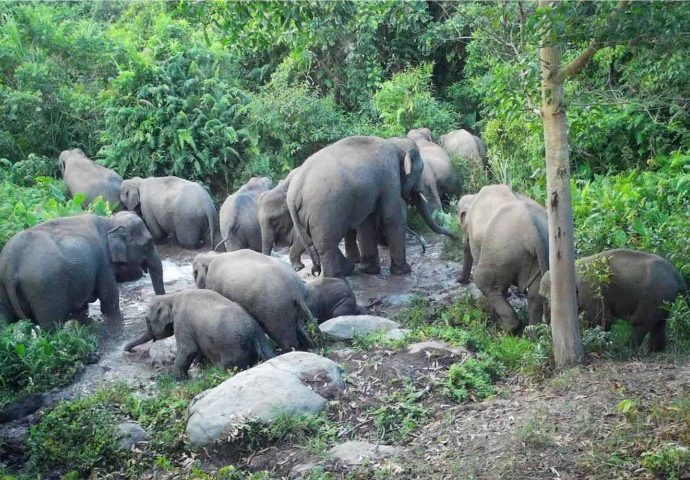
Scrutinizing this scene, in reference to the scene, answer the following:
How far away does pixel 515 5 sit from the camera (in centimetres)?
861

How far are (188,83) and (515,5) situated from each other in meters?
11.1

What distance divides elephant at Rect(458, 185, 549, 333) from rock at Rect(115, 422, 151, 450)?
4371mm

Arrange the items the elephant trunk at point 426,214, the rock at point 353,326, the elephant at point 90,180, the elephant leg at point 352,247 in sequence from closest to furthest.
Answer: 1. the rock at point 353,326
2. the elephant leg at point 352,247
3. the elephant trunk at point 426,214
4. the elephant at point 90,180

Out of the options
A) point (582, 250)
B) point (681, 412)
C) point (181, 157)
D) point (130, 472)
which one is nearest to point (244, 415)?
point (130, 472)

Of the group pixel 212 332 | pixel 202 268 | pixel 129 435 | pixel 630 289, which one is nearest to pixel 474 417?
pixel 630 289

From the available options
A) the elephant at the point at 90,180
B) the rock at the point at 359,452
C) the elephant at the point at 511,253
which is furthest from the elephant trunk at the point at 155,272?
the rock at the point at 359,452

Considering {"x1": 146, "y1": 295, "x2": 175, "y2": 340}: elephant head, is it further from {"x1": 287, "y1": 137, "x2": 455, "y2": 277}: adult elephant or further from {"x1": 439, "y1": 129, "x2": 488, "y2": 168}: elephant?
{"x1": 439, "y1": 129, "x2": 488, "y2": 168}: elephant

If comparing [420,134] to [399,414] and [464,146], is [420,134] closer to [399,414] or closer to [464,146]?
[464,146]

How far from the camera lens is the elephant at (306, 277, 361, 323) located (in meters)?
11.6

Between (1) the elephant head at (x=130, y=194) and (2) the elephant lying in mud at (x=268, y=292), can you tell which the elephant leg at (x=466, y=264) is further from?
(1) the elephant head at (x=130, y=194)

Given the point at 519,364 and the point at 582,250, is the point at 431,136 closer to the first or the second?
the point at 582,250

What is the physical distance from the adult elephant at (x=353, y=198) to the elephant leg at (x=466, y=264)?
98cm

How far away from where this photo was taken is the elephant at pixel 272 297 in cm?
1038

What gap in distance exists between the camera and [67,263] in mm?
11586
